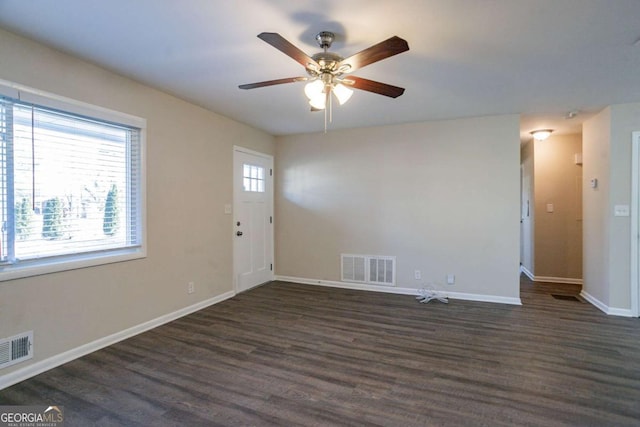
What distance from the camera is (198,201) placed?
388 centimetres

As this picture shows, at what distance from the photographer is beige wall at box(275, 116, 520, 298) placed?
4.17 m

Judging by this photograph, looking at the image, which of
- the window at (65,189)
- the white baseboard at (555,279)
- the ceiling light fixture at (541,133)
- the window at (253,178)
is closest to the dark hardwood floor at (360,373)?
the window at (65,189)

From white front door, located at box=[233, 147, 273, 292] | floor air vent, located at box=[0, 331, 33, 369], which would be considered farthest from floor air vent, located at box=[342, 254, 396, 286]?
floor air vent, located at box=[0, 331, 33, 369]

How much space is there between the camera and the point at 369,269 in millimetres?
4871

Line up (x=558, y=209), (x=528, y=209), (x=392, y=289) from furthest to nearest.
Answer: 1. (x=528, y=209)
2. (x=558, y=209)
3. (x=392, y=289)

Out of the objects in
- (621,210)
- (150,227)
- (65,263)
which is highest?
(621,210)

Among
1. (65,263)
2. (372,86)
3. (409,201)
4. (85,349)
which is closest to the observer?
(372,86)

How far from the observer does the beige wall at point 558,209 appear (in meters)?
5.28

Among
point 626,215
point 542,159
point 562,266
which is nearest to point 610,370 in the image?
point 626,215

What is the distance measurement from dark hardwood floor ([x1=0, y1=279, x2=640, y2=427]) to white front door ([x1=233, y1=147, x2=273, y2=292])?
3.61 feet

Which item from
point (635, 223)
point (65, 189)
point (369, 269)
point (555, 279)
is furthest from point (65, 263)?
point (555, 279)

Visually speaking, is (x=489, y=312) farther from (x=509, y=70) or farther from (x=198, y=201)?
(x=198, y=201)

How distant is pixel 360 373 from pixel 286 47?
2.32 m

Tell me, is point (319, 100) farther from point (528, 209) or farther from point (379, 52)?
point (528, 209)
